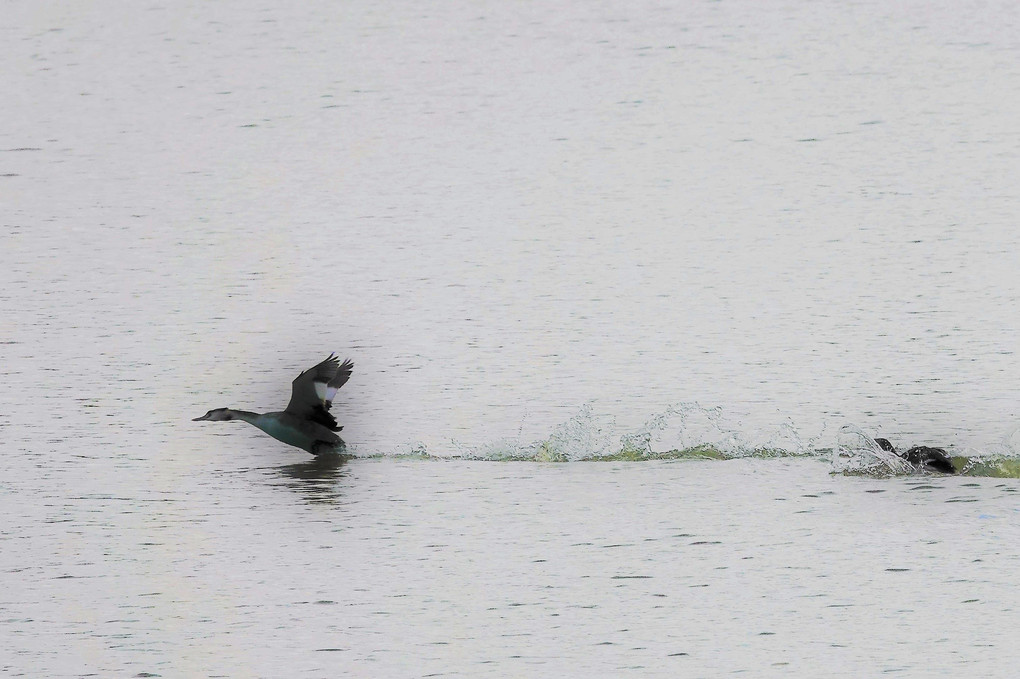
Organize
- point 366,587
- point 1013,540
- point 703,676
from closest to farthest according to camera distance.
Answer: point 703,676, point 366,587, point 1013,540

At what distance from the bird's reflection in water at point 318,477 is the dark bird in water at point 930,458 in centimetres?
392

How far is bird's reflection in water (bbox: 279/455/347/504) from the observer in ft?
34.5

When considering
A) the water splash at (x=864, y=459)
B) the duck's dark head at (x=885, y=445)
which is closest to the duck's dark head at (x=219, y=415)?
the water splash at (x=864, y=459)

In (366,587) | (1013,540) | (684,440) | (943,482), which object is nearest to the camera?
(366,587)

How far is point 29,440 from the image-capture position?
12422 millimetres

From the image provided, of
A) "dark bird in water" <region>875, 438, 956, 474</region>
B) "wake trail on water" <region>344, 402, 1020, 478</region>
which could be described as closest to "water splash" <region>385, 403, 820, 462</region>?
"wake trail on water" <region>344, 402, 1020, 478</region>

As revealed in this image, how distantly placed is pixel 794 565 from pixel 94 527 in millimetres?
4379

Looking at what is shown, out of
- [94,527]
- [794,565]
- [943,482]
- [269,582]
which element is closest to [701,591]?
[794,565]

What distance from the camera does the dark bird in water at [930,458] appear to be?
10836 millimetres

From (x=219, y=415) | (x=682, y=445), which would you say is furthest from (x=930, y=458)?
(x=219, y=415)

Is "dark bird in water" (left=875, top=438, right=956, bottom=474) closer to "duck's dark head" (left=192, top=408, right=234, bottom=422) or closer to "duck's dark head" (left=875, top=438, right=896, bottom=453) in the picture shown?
"duck's dark head" (left=875, top=438, right=896, bottom=453)

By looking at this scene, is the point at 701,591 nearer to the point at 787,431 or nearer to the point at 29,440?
the point at 787,431

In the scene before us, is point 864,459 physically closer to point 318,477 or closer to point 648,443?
point 648,443

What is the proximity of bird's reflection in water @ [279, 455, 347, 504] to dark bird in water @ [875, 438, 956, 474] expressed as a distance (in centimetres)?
392
